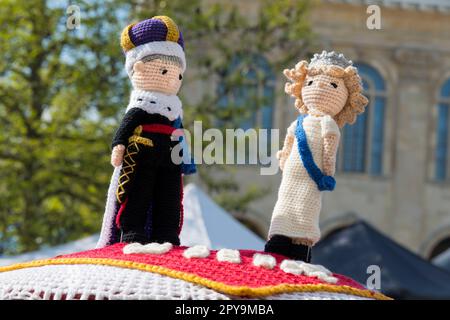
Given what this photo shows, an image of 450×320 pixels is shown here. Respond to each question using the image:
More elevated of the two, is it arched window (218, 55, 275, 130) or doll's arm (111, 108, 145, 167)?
arched window (218, 55, 275, 130)

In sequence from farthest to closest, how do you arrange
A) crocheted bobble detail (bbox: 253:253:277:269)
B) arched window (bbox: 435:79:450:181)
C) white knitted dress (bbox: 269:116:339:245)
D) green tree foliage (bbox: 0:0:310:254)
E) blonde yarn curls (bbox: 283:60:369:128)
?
1. arched window (bbox: 435:79:450:181)
2. green tree foliage (bbox: 0:0:310:254)
3. blonde yarn curls (bbox: 283:60:369:128)
4. white knitted dress (bbox: 269:116:339:245)
5. crocheted bobble detail (bbox: 253:253:277:269)

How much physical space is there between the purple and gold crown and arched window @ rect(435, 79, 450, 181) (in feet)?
70.7

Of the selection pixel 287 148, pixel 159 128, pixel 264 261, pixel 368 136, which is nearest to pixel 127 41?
pixel 159 128

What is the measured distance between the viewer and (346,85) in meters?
4.06

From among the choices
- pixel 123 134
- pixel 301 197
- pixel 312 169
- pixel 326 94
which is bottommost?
pixel 301 197

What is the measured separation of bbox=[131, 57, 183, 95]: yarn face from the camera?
4.04 meters

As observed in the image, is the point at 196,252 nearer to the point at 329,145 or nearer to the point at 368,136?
the point at 329,145

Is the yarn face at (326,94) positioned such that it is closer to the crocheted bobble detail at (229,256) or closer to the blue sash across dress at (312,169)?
the blue sash across dress at (312,169)

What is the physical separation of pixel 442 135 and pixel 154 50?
856 inches

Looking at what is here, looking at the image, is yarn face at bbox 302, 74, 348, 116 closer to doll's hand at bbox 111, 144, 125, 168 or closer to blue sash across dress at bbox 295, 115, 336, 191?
blue sash across dress at bbox 295, 115, 336, 191

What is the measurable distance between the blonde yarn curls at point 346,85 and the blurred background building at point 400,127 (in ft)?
65.1

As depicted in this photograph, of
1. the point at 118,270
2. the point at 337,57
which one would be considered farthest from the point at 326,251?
the point at 118,270

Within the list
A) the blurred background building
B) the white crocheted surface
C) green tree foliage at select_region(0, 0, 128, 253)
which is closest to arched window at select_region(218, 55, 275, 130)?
green tree foliage at select_region(0, 0, 128, 253)

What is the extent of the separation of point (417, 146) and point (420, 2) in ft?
12.3
